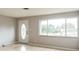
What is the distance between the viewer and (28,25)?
36.6 inches

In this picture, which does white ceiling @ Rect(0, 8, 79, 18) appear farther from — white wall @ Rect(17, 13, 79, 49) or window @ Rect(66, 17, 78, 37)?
window @ Rect(66, 17, 78, 37)

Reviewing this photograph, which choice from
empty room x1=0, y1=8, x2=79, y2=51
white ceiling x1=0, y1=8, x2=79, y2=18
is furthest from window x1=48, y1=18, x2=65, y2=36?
white ceiling x1=0, y1=8, x2=79, y2=18

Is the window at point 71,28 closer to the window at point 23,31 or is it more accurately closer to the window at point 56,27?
the window at point 56,27

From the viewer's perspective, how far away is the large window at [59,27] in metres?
0.92

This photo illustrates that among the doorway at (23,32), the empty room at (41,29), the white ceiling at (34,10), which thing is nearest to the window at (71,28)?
the empty room at (41,29)

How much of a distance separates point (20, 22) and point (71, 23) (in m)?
0.63

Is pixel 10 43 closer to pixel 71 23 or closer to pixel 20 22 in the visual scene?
pixel 20 22

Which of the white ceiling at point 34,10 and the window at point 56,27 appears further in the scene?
the window at point 56,27

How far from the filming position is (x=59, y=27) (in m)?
0.94

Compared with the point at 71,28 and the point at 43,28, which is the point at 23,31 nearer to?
the point at 43,28

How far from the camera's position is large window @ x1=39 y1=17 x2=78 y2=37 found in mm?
915

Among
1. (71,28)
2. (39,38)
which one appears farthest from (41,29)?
(71,28)
